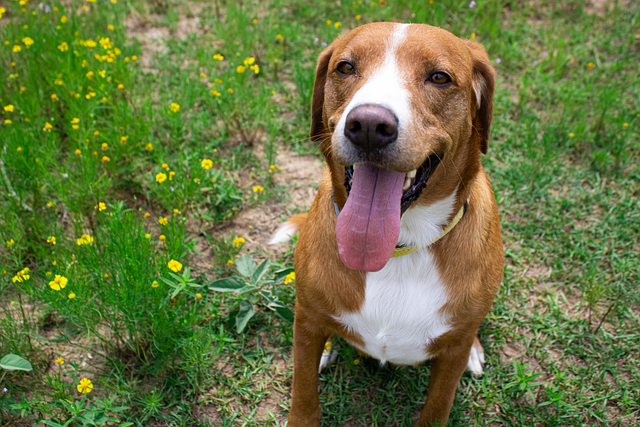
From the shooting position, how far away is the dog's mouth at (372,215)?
6.58 ft

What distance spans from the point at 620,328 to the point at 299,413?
2.03 metres

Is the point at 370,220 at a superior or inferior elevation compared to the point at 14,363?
superior

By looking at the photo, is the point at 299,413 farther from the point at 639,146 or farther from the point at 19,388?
the point at 639,146

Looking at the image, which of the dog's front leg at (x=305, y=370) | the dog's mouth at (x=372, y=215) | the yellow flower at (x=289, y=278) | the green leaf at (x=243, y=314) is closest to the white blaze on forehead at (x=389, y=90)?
the dog's mouth at (x=372, y=215)

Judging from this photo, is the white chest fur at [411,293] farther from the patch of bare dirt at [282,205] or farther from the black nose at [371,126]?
the patch of bare dirt at [282,205]

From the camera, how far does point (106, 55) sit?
4.04 m

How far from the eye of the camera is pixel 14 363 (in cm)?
225

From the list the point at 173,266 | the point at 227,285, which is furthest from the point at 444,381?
the point at 173,266

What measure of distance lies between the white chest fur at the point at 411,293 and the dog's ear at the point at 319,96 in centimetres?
64

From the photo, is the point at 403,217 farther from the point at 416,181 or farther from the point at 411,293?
the point at 411,293

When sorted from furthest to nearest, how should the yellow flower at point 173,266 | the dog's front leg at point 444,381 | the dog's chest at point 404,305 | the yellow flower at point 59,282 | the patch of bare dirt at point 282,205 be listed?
the patch of bare dirt at point 282,205
the yellow flower at point 173,266
the yellow flower at point 59,282
the dog's front leg at point 444,381
the dog's chest at point 404,305

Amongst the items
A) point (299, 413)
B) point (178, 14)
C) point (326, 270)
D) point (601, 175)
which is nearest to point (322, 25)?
point (178, 14)

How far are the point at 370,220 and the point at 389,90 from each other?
52 cm

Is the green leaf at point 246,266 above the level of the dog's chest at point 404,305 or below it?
below
